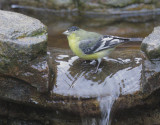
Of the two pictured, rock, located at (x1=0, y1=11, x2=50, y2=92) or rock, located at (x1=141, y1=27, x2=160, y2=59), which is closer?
rock, located at (x1=0, y1=11, x2=50, y2=92)

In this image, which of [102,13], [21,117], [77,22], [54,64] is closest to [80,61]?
[54,64]

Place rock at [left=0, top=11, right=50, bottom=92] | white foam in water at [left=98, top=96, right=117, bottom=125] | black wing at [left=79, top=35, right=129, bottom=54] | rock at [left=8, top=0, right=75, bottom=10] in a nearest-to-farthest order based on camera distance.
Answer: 1. rock at [left=0, top=11, right=50, bottom=92]
2. white foam in water at [left=98, top=96, right=117, bottom=125]
3. black wing at [left=79, top=35, right=129, bottom=54]
4. rock at [left=8, top=0, right=75, bottom=10]

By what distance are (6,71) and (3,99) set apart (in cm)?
64

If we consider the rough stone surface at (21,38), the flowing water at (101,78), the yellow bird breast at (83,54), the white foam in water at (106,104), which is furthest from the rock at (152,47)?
the rough stone surface at (21,38)

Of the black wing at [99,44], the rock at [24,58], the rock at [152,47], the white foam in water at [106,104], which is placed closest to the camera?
the rock at [24,58]

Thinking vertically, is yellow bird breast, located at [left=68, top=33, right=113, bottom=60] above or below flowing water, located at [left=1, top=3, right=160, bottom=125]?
above

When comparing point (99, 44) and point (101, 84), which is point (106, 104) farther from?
point (99, 44)

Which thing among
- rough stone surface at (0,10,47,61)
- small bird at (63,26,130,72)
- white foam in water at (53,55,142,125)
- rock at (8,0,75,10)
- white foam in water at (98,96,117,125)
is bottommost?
white foam in water at (98,96,117,125)

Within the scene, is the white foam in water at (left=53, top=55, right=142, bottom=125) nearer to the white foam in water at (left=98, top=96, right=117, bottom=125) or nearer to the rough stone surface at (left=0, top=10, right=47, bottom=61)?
the white foam in water at (left=98, top=96, right=117, bottom=125)

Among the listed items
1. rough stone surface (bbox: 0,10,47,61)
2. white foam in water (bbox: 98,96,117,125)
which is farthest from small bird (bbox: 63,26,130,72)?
white foam in water (bbox: 98,96,117,125)

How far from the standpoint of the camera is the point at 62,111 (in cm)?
504

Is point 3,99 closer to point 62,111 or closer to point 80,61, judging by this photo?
point 62,111

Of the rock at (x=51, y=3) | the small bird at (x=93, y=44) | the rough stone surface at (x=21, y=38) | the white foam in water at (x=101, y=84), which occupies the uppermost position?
the rough stone surface at (x=21, y=38)

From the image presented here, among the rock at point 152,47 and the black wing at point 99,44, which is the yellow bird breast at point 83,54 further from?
the rock at point 152,47
